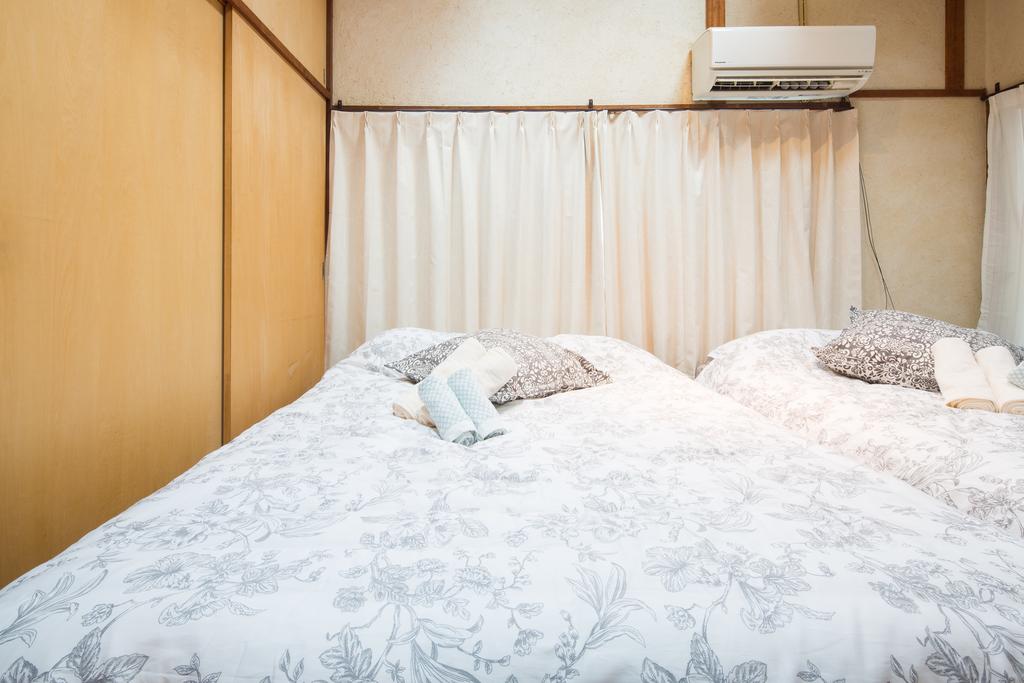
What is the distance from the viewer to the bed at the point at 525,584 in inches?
26.1

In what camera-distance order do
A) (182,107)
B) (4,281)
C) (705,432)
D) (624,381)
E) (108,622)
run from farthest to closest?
1. (624,381)
2. (182,107)
3. (705,432)
4. (4,281)
5. (108,622)

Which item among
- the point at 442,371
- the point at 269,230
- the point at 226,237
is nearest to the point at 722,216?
the point at 442,371

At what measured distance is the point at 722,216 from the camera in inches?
117

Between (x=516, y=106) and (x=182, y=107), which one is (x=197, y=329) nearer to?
(x=182, y=107)

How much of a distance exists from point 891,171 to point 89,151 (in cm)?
341

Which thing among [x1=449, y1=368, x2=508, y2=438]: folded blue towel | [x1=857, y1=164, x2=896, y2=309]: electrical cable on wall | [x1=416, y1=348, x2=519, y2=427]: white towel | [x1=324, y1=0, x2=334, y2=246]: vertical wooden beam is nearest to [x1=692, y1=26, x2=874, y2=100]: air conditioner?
[x1=857, y1=164, x2=896, y2=309]: electrical cable on wall

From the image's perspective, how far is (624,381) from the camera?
7.55 feet

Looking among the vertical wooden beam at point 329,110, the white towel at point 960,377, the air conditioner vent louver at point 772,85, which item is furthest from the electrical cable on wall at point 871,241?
the vertical wooden beam at point 329,110

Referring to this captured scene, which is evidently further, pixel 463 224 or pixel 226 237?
pixel 463 224

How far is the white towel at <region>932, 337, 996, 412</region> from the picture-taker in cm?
182

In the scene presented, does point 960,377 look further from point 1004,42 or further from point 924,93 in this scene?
point 1004,42

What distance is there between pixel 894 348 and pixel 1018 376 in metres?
0.43

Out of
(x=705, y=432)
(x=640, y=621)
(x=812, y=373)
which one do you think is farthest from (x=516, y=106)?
(x=640, y=621)

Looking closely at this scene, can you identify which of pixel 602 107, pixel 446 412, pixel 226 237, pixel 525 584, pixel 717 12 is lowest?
pixel 525 584
